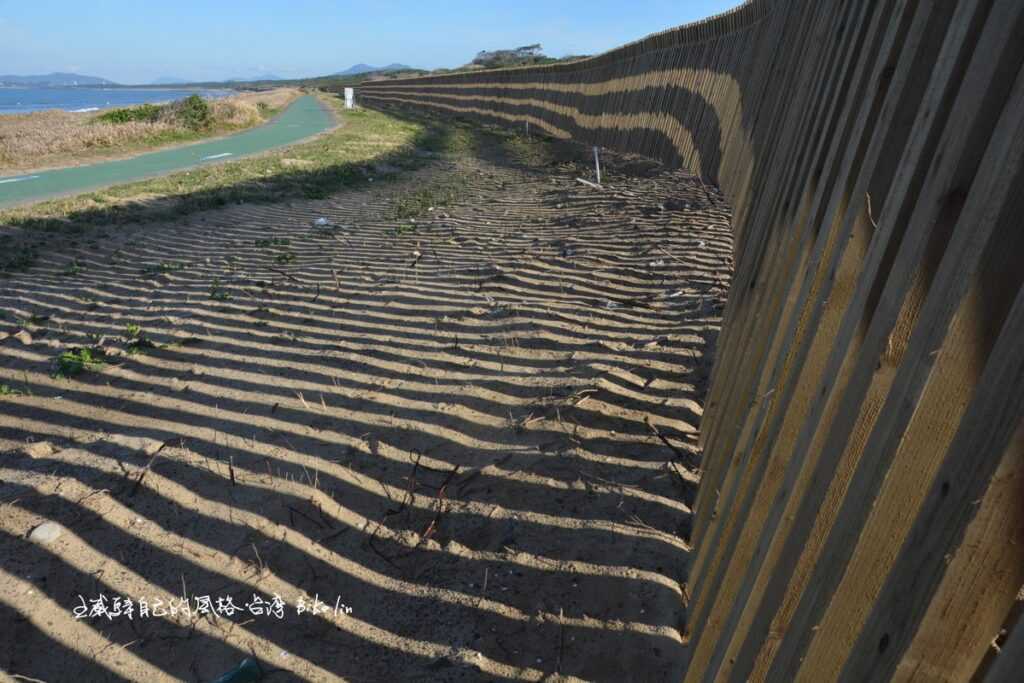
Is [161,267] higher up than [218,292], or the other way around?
[218,292]

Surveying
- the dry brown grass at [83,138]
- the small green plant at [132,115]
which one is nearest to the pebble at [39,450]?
the dry brown grass at [83,138]

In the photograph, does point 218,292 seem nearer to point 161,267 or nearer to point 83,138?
point 161,267

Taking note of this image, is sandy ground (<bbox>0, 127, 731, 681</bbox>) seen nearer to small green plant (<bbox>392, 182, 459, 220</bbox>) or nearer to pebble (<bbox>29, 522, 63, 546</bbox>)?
pebble (<bbox>29, 522, 63, 546</bbox>)

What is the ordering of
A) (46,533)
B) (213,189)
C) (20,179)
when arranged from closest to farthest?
1. (46,533)
2. (213,189)
3. (20,179)

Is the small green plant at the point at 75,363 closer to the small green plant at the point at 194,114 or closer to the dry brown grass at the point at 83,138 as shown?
the dry brown grass at the point at 83,138

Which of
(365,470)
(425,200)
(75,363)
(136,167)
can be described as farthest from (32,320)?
(136,167)
